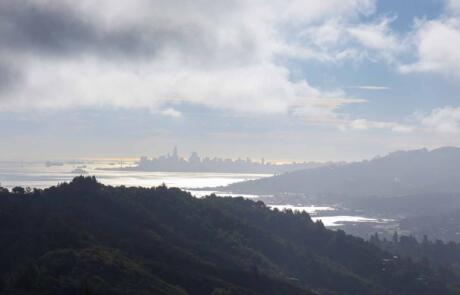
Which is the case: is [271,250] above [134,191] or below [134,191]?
below

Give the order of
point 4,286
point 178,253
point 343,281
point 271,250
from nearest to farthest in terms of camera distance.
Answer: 1. point 4,286
2. point 178,253
3. point 343,281
4. point 271,250

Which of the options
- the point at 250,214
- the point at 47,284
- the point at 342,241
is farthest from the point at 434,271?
the point at 47,284

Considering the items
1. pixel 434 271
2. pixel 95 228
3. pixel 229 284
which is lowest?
pixel 434 271

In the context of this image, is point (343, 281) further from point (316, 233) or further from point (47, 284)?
point (47, 284)

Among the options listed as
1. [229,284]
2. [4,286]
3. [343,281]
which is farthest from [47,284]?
[343,281]

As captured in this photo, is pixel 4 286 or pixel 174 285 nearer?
pixel 4 286

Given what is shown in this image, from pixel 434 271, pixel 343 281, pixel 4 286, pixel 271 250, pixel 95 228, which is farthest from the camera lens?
pixel 434 271

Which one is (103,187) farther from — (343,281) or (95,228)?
(343,281)
